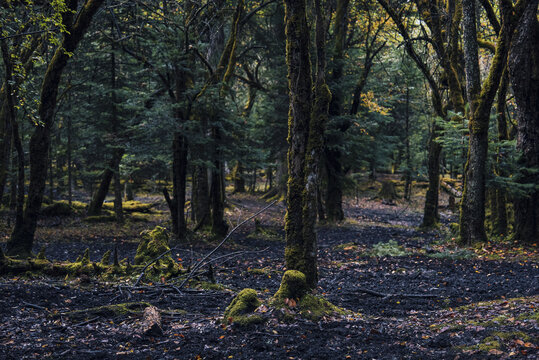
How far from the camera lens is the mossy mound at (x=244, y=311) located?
5106 mm

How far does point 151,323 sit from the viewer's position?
512 cm

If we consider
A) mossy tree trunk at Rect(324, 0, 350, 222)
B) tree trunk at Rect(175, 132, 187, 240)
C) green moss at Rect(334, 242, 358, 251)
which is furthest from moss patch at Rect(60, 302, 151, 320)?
mossy tree trunk at Rect(324, 0, 350, 222)

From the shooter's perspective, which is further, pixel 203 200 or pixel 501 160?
pixel 203 200

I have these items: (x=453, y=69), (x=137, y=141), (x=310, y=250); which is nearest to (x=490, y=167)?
(x=453, y=69)

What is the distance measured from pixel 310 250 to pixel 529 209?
8.12m

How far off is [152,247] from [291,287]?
14.2 ft

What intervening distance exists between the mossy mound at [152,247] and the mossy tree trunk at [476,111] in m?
7.94

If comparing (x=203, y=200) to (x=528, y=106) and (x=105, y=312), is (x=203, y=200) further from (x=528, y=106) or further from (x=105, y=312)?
(x=528, y=106)

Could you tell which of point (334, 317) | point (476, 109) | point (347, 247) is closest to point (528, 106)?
point (476, 109)

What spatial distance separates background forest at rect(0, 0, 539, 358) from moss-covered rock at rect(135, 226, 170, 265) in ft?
Result: 0.13

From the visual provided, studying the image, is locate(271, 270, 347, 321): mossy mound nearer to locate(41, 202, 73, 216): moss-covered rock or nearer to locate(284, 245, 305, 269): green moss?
locate(284, 245, 305, 269): green moss

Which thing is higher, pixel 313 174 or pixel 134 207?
pixel 313 174

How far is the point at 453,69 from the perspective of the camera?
12.3 m

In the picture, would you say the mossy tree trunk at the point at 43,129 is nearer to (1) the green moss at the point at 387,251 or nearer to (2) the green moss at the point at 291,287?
(2) the green moss at the point at 291,287
